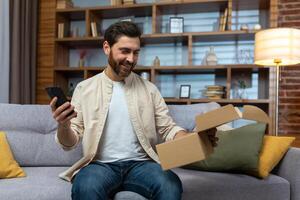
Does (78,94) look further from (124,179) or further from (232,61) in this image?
(232,61)

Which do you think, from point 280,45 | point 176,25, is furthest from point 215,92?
point 280,45

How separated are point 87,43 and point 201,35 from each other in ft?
4.29

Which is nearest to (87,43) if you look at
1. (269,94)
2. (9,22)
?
(9,22)

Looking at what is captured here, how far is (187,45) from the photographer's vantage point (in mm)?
3775

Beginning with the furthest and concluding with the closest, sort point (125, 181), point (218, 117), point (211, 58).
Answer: point (211, 58) < point (125, 181) < point (218, 117)

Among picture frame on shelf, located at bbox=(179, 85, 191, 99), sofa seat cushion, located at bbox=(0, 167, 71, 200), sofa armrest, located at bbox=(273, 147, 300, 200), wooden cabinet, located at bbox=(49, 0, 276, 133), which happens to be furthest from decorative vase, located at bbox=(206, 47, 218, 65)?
sofa seat cushion, located at bbox=(0, 167, 71, 200)

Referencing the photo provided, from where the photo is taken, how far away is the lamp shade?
2.52 m

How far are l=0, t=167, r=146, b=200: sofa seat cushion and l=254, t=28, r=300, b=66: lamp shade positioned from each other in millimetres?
1601

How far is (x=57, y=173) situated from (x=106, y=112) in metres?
0.47

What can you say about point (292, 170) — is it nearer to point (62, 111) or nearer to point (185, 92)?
point (62, 111)

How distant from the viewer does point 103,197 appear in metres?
1.40

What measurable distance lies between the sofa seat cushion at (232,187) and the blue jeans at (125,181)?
0.82 ft

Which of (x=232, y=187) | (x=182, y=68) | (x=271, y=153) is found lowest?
(x=232, y=187)

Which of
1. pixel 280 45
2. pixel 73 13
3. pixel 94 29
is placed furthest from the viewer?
pixel 73 13
